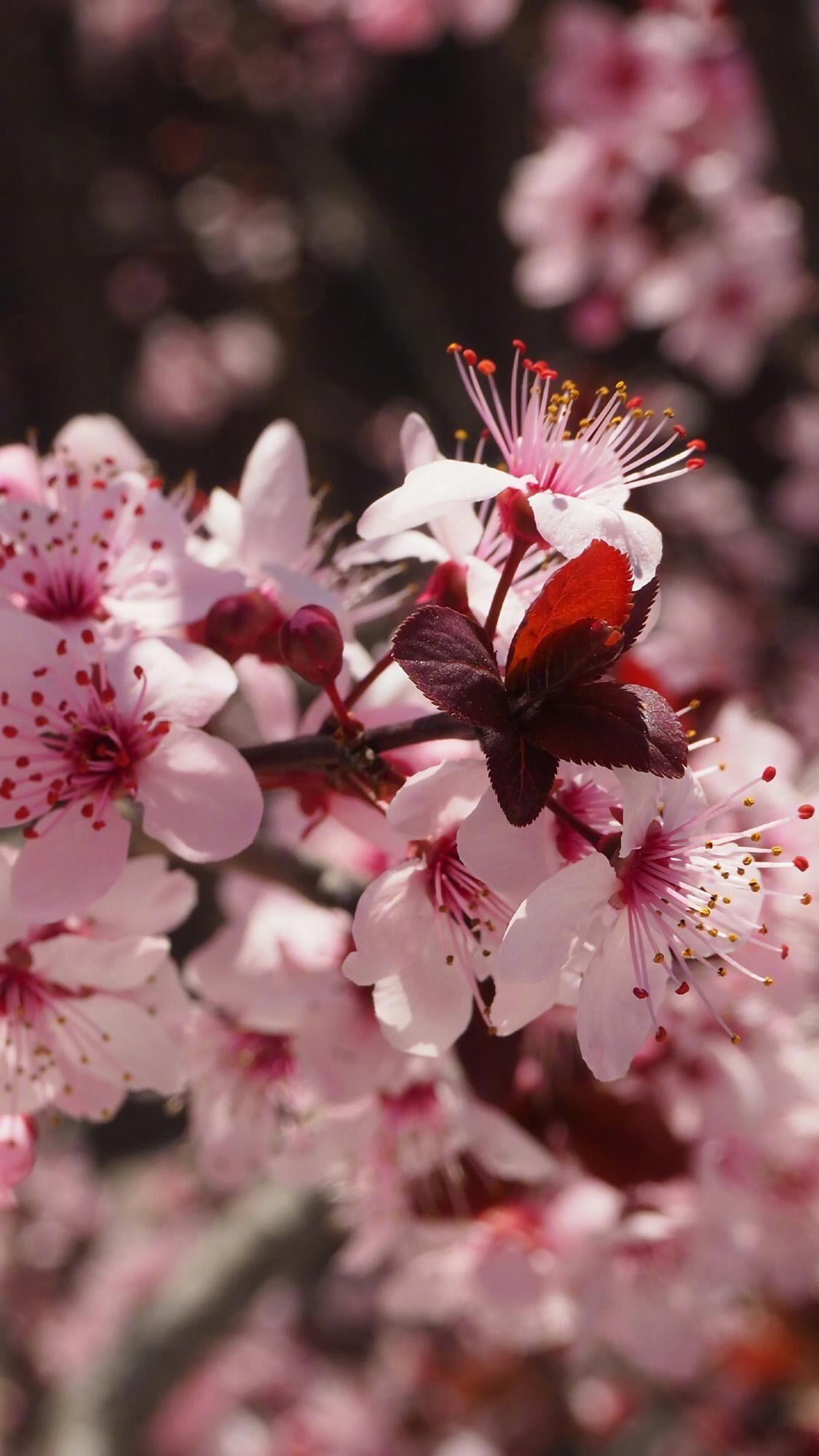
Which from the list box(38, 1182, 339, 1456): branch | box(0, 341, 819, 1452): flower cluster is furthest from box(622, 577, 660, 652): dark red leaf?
box(38, 1182, 339, 1456): branch

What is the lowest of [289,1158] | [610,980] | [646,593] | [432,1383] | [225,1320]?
[432,1383]

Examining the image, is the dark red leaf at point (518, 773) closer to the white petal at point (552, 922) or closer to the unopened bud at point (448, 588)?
the white petal at point (552, 922)

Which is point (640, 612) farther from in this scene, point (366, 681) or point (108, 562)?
point (108, 562)

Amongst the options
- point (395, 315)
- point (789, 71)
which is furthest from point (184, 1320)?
point (395, 315)

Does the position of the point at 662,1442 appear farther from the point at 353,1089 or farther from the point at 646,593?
the point at 646,593

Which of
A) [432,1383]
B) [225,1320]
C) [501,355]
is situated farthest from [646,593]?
[501,355]

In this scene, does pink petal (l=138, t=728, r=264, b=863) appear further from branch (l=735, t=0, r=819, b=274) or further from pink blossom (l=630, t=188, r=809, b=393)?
pink blossom (l=630, t=188, r=809, b=393)

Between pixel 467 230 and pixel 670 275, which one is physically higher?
pixel 670 275
